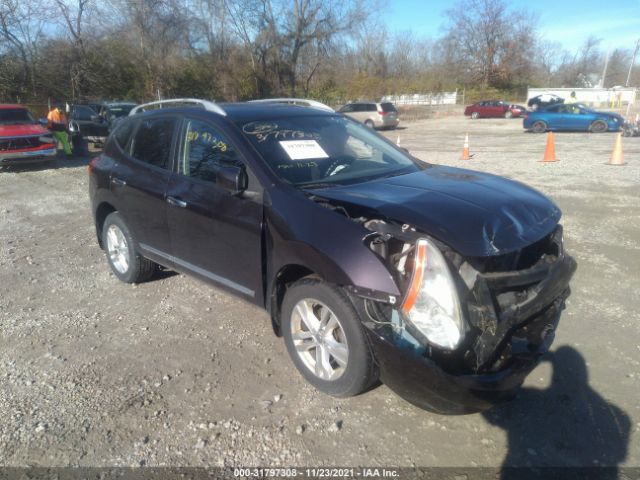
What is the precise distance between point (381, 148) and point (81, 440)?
124 inches

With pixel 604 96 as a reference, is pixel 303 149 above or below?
below

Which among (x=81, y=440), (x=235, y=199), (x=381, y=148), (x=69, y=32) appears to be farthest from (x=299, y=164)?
(x=69, y=32)

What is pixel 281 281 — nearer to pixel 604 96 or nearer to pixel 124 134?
pixel 124 134

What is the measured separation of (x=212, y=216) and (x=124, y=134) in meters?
1.97

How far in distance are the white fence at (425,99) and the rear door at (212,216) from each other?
147 ft

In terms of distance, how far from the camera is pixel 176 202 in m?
3.85

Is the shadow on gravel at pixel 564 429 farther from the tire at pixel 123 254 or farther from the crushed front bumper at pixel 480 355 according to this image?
the tire at pixel 123 254

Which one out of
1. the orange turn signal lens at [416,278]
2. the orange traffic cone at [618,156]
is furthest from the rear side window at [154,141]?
the orange traffic cone at [618,156]

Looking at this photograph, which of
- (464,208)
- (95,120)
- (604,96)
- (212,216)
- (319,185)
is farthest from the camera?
(604,96)

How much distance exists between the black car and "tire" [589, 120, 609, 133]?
21.6 meters

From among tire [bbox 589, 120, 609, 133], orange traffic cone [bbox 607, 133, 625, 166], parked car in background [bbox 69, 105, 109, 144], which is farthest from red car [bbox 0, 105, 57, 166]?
tire [bbox 589, 120, 609, 133]

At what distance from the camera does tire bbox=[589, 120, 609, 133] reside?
21625mm

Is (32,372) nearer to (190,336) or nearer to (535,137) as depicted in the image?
(190,336)

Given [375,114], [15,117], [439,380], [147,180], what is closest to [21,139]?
[15,117]
